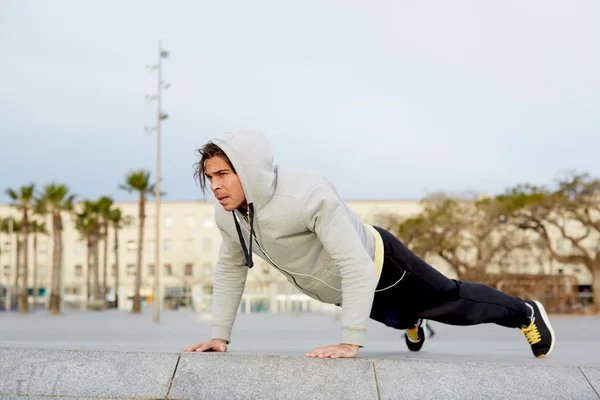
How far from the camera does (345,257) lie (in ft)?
12.7

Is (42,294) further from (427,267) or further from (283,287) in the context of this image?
(427,267)

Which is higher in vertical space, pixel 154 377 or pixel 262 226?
pixel 262 226

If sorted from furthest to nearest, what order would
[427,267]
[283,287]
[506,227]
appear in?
[283,287], [506,227], [427,267]

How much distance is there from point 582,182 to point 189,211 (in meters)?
38.1

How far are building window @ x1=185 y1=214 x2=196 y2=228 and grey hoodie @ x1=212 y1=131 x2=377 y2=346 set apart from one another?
63.9 metres

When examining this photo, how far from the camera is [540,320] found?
5.09 m

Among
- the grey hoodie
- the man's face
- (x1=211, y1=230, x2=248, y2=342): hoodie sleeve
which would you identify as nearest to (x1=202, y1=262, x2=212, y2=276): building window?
(x1=211, y1=230, x2=248, y2=342): hoodie sleeve

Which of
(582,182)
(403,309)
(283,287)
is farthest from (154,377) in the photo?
(283,287)

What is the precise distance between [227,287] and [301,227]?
761mm

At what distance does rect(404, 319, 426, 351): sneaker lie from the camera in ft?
17.7

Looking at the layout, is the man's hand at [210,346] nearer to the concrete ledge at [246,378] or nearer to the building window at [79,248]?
the concrete ledge at [246,378]

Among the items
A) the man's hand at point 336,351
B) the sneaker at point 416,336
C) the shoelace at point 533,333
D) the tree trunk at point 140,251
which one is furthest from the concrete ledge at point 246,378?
the tree trunk at point 140,251

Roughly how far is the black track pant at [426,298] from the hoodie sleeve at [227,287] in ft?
2.76

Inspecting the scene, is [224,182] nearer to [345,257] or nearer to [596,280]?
[345,257]
